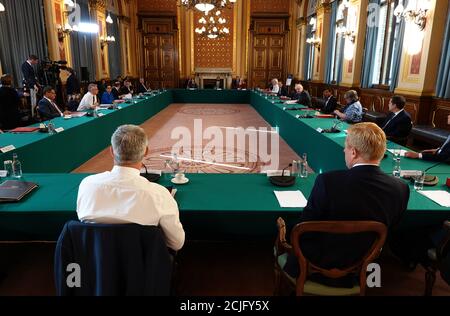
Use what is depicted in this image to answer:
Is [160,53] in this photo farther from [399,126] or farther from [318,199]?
[318,199]

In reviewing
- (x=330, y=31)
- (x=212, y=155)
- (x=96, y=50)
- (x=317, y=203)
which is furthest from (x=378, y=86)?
(x=96, y=50)

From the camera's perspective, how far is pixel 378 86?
8500 mm

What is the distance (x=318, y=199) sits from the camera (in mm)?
1614

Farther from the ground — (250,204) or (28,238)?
(250,204)

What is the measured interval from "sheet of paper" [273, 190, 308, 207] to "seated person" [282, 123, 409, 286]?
481 mm

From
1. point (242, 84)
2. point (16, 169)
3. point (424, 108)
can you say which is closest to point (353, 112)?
point (424, 108)

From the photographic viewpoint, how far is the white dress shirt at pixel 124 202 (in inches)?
58.7

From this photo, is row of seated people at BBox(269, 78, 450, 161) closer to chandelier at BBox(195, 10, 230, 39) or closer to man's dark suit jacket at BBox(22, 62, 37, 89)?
man's dark suit jacket at BBox(22, 62, 37, 89)

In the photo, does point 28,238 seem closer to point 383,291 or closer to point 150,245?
point 150,245

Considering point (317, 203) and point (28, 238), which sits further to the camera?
point (28, 238)

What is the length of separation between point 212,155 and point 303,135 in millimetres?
1550

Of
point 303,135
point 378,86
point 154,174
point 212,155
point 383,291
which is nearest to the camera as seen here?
point 383,291

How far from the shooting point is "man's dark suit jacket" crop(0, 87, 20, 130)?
5820mm

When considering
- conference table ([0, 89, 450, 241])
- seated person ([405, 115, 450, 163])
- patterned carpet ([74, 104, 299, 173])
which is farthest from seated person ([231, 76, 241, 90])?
seated person ([405, 115, 450, 163])
